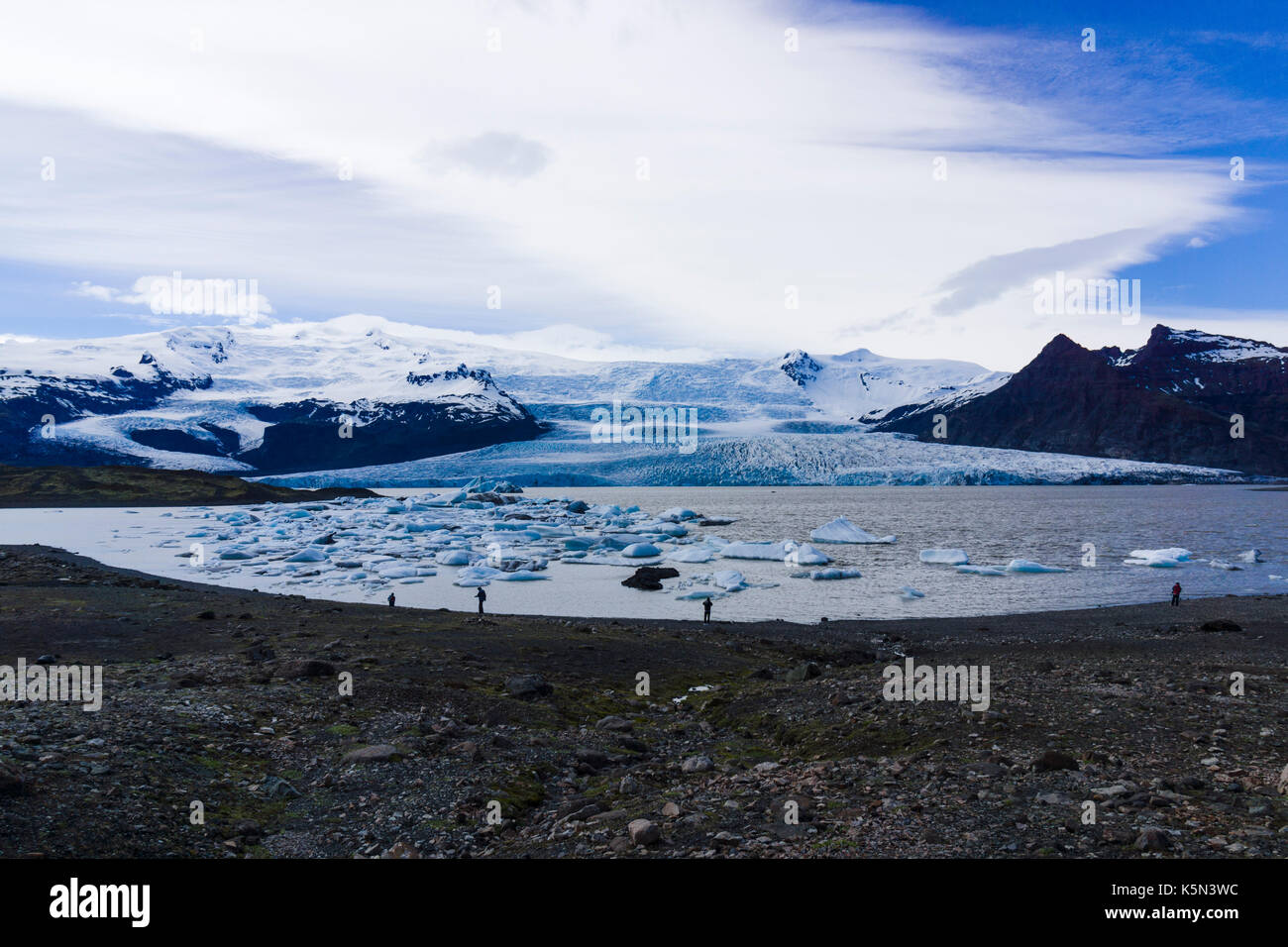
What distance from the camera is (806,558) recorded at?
44.2 metres

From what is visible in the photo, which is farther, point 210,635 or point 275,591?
point 275,591

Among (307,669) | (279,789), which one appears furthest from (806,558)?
(279,789)

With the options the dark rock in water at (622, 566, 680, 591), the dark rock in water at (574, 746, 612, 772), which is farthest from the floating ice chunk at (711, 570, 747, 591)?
the dark rock in water at (574, 746, 612, 772)

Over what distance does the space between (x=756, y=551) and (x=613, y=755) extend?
1492 inches

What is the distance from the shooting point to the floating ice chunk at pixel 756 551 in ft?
158

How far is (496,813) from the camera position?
8.70 meters

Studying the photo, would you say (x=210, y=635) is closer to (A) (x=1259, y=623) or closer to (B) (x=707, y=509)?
(A) (x=1259, y=623)

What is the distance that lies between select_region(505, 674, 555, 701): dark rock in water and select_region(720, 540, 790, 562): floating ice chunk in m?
34.0

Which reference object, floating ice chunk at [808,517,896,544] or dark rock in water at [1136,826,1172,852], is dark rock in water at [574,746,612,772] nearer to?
dark rock in water at [1136,826,1172,852]

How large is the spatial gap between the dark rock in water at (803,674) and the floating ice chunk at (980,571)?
27096 millimetres
